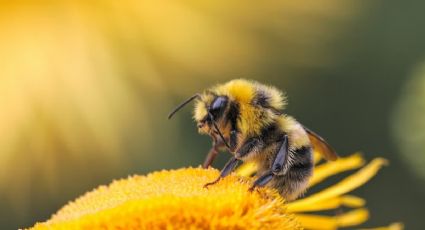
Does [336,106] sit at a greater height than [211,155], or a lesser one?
lesser

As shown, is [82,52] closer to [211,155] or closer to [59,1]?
[59,1]

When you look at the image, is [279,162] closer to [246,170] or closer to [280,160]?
[280,160]

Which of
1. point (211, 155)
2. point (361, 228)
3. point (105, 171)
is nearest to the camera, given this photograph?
point (211, 155)

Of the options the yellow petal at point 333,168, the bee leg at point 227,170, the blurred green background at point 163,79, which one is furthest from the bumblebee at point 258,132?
the blurred green background at point 163,79

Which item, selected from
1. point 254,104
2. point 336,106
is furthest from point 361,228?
point 254,104

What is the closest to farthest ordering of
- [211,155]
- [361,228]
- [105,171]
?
[211,155] < [361,228] < [105,171]

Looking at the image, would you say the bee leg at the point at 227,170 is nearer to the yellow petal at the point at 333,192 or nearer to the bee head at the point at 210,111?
the bee head at the point at 210,111
